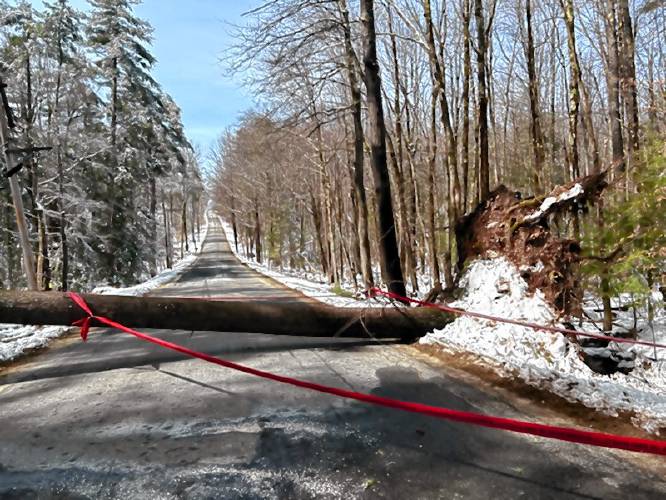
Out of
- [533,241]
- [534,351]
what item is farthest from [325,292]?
[534,351]

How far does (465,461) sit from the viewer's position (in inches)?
122

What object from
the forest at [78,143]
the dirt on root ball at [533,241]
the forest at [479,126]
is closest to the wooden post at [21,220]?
the forest at [78,143]

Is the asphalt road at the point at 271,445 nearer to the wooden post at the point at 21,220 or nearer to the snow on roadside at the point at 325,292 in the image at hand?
the snow on roadside at the point at 325,292

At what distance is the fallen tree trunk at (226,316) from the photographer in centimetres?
605

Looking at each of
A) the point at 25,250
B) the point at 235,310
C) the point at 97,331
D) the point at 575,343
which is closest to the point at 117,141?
the point at 25,250

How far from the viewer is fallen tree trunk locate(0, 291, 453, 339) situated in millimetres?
6055

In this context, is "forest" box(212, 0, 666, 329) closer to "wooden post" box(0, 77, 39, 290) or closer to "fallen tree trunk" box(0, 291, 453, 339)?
"fallen tree trunk" box(0, 291, 453, 339)

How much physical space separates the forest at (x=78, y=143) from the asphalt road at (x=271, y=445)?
13358 mm

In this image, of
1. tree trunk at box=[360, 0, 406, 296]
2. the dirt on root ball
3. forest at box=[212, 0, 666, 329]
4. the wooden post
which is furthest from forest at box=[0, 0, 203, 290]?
the dirt on root ball

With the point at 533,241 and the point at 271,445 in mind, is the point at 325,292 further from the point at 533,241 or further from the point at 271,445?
the point at 271,445

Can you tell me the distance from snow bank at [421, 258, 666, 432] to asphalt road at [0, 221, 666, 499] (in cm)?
59

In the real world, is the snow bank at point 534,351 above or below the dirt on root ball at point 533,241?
below

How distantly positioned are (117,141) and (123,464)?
78.4 ft

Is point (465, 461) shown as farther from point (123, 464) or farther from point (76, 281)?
point (76, 281)
